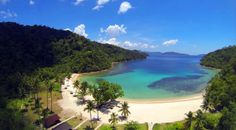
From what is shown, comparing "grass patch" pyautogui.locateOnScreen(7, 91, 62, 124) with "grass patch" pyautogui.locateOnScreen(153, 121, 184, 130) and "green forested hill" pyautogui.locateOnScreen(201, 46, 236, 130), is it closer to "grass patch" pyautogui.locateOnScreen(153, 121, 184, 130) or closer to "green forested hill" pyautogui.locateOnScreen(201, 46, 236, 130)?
"grass patch" pyautogui.locateOnScreen(153, 121, 184, 130)

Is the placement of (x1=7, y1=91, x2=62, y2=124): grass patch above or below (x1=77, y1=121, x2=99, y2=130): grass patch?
above

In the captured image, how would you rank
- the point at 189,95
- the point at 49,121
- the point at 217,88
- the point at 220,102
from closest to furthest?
1. the point at 49,121
2. the point at 220,102
3. the point at 217,88
4. the point at 189,95

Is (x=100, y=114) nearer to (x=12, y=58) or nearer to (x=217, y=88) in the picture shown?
(x=217, y=88)

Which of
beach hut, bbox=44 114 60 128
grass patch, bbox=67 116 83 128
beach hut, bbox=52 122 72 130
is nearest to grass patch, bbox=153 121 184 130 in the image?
grass patch, bbox=67 116 83 128

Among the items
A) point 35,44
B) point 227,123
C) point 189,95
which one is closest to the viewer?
point 227,123

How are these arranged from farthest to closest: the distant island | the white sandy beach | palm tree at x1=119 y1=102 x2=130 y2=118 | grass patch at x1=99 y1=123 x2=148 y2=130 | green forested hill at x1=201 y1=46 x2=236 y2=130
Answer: the white sandy beach
palm tree at x1=119 y1=102 x2=130 y2=118
grass patch at x1=99 y1=123 x2=148 y2=130
the distant island
green forested hill at x1=201 y1=46 x2=236 y2=130

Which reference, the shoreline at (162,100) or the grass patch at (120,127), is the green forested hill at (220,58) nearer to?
the shoreline at (162,100)

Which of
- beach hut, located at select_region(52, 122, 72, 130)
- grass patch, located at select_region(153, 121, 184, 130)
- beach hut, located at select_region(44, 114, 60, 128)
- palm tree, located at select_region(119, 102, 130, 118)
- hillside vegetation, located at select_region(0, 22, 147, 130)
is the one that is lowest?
grass patch, located at select_region(153, 121, 184, 130)

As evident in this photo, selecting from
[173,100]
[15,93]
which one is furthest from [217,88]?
[15,93]

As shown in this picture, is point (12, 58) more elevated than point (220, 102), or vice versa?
point (12, 58)
